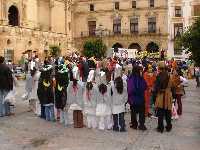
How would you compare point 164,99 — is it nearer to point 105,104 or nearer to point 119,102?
point 119,102

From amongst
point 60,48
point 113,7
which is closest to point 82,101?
point 60,48

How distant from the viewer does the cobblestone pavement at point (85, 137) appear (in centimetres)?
1160

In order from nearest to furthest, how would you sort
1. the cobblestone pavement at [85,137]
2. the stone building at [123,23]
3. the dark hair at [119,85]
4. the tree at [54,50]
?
the cobblestone pavement at [85,137] → the dark hair at [119,85] → the tree at [54,50] → the stone building at [123,23]

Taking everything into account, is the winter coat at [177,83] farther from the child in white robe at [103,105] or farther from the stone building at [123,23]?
the stone building at [123,23]

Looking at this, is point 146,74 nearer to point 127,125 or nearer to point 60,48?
point 127,125

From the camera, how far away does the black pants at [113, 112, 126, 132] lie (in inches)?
533

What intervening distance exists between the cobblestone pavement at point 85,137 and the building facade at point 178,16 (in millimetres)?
49128

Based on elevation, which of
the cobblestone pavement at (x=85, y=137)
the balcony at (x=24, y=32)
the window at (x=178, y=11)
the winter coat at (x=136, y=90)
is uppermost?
the window at (x=178, y=11)

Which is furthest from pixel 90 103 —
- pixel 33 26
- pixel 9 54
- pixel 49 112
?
pixel 33 26

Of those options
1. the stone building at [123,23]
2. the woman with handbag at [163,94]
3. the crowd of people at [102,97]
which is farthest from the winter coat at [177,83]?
the stone building at [123,23]

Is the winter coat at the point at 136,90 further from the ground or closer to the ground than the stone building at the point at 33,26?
closer to the ground

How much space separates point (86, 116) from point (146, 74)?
2969 mm

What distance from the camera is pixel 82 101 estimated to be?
554 inches

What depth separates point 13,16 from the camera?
160 feet
